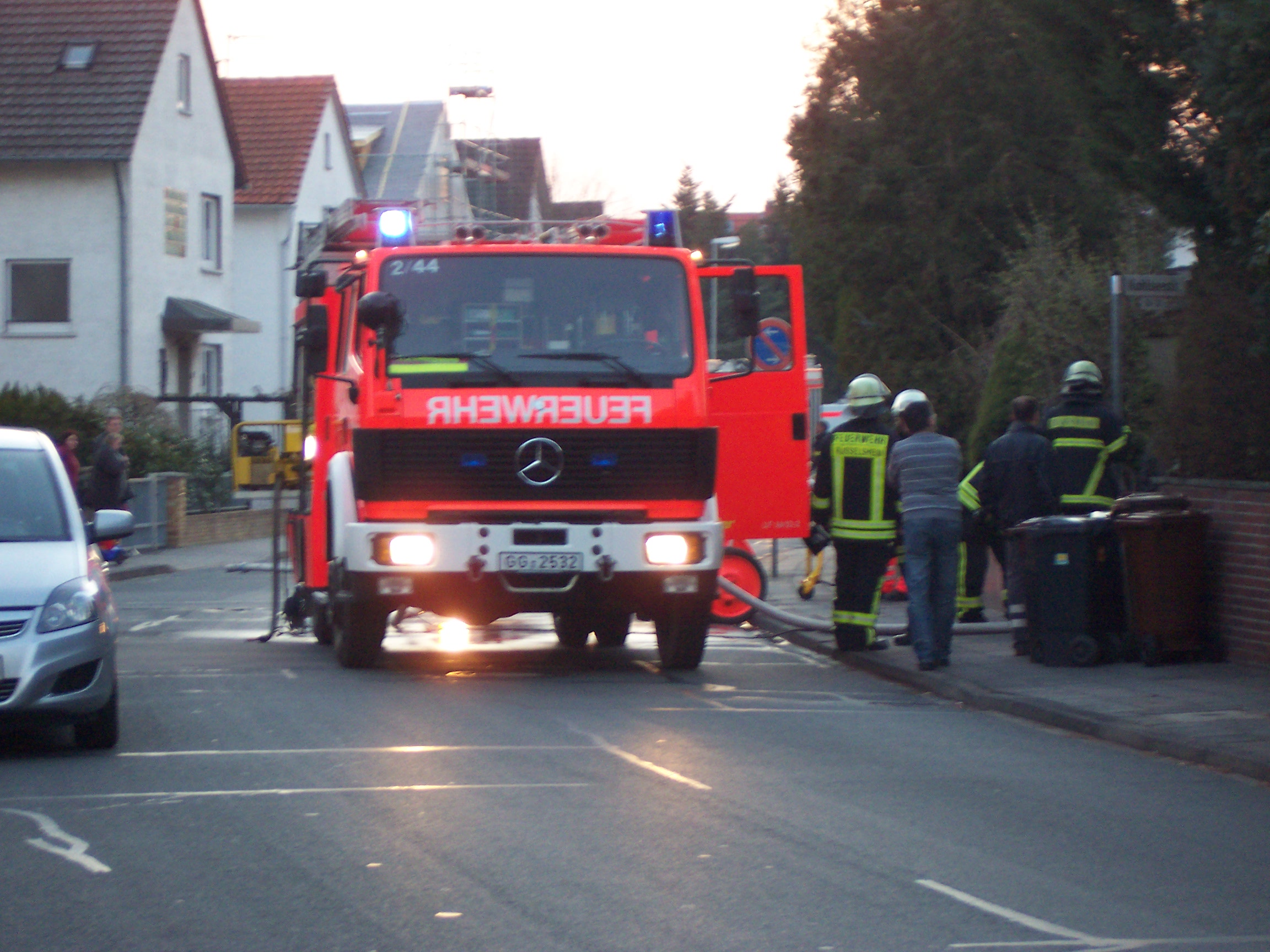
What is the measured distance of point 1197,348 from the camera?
1209 centimetres

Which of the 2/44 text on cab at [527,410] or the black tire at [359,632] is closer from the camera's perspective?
the 2/44 text on cab at [527,410]

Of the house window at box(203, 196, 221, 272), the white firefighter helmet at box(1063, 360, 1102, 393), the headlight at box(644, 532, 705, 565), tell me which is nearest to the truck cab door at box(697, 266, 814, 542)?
the white firefighter helmet at box(1063, 360, 1102, 393)

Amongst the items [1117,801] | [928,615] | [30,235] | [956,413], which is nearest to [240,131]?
[30,235]

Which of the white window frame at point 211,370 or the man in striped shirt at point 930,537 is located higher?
the white window frame at point 211,370

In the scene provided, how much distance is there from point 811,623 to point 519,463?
3882mm

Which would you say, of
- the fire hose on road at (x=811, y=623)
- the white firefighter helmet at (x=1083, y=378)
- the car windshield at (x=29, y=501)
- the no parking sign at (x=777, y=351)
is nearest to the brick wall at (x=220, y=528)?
the fire hose on road at (x=811, y=623)

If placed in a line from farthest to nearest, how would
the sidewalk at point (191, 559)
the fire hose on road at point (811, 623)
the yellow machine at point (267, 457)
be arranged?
the sidewalk at point (191, 559) < the yellow machine at point (267, 457) < the fire hose on road at point (811, 623)

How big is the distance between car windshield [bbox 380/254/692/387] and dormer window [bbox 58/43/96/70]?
84.5 feet

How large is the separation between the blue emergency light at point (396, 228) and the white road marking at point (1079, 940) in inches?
280

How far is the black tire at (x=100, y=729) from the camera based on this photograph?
854cm

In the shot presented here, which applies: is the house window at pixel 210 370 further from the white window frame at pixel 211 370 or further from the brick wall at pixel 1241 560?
the brick wall at pixel 1241 560

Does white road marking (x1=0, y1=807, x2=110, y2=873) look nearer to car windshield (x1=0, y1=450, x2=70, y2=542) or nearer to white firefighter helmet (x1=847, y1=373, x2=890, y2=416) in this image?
car windshield (x1=0, y1=450, x2=70, y2=542)

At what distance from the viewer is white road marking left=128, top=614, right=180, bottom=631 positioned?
15898 mm

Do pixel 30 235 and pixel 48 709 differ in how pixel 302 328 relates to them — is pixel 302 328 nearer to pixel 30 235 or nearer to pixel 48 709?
pixel 48 709
